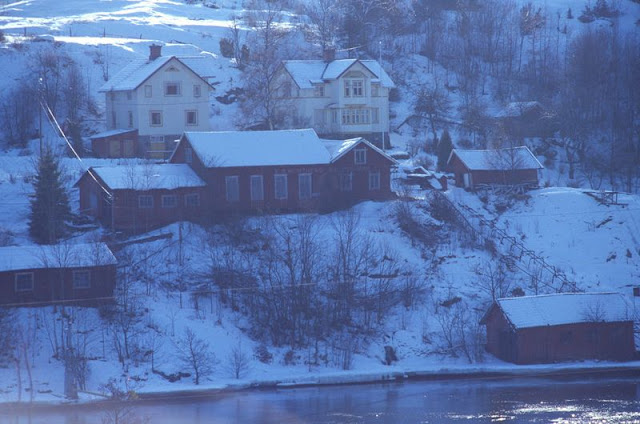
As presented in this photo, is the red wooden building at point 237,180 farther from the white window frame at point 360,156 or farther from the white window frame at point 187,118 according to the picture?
the white window frame at point 187,118

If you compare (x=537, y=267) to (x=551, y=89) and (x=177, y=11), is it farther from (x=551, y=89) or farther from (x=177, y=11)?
(x=177, y=11)

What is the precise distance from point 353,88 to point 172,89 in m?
9.61

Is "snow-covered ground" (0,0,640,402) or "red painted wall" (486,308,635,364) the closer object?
"snow-covered ground" (0,0,640,402)

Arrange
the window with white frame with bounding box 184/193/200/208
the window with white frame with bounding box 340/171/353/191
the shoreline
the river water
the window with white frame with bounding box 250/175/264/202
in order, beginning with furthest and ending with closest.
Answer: the window with white frame with bounding box 340/171/353/191 → the window with white frame with bounding box 250/175/264/202 → the window with white frame with bounding box 184/193/200/208 → the shoreline → the river water

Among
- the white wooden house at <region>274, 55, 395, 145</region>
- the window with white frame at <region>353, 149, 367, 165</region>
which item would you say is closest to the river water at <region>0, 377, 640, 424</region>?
the window with white frame at <region>353, 149, 367, 165</region>

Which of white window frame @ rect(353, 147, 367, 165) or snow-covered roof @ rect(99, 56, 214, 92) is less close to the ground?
snow-covered roof @ rect(99, 56, 214, 92)

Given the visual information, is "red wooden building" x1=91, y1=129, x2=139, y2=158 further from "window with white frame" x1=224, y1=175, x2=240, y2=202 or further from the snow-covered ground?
"window with white frame" x1=224, y1=175, x2=240, y2=202

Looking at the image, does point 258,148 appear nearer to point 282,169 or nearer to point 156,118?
point 282,169

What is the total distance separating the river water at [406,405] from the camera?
29.1 meters

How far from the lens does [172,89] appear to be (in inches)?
2010

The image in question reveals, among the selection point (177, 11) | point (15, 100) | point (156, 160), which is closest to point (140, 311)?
point (156, 160)

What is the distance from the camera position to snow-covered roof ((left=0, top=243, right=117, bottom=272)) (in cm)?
3353

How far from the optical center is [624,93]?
63719 mm

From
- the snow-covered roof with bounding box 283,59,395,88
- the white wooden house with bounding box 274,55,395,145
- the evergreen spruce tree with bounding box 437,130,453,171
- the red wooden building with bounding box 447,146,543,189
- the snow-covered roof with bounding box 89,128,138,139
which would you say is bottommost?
the red wooden building with bounding box 447,146,543,189
